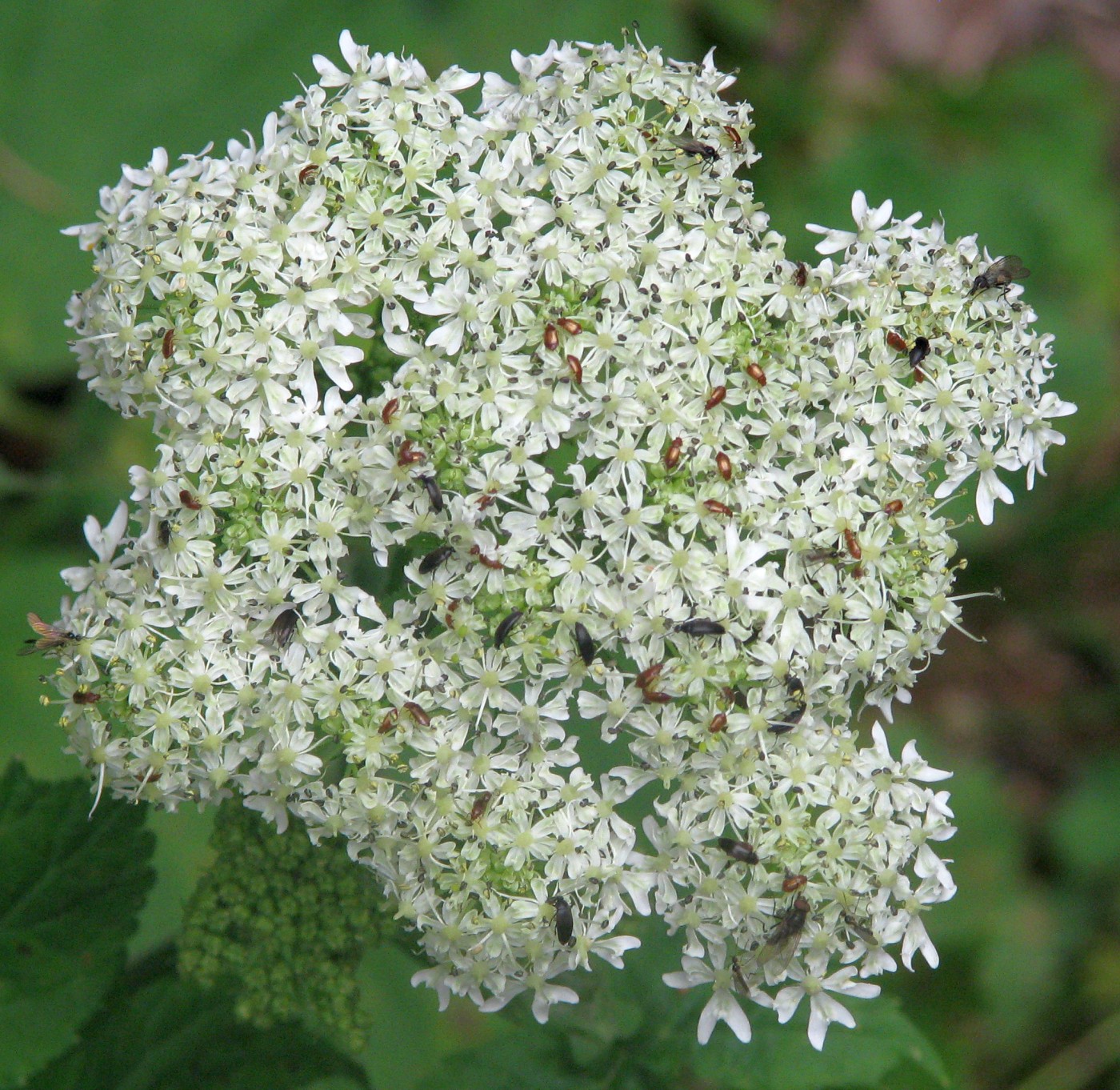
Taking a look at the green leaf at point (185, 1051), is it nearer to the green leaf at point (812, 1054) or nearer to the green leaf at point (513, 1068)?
the green leaf at point (513, 1068)

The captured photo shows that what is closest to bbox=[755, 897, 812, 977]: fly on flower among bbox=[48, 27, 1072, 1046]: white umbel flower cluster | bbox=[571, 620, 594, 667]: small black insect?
bbox=[48, 27, 1072, 1046]: white umbel flower cluster

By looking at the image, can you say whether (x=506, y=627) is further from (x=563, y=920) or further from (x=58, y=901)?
(x=58, y=901)

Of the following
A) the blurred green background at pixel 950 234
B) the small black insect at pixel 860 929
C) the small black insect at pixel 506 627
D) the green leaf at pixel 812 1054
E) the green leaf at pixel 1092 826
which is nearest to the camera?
the small black insect at pixel 506 627

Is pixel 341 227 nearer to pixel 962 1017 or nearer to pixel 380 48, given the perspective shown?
pixel 380 48

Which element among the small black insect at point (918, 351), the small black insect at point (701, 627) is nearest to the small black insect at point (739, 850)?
the small black insect at point (701, 627)

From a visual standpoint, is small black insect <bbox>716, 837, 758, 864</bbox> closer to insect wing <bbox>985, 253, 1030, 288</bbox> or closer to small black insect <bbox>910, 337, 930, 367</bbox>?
small black insect <bbox>910, 337, 930, 367</bbox>

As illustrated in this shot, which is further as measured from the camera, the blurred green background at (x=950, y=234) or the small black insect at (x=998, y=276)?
the blurred green background at (x=950, y=234)

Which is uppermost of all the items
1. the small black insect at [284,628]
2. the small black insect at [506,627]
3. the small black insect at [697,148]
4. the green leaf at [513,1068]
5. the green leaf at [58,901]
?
the small black insect at [697,148]

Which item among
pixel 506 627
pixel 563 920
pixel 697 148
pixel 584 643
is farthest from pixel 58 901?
pixel 697 148
